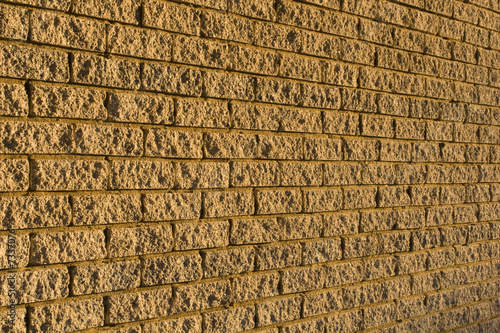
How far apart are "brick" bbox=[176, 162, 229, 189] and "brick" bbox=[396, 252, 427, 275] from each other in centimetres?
199

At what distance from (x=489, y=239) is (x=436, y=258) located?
1017 millimetres

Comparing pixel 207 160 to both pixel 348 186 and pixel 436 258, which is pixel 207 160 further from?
pixel 436 258

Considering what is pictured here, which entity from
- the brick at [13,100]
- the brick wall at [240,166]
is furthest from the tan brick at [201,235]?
the brick at [13,100]

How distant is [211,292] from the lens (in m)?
3.26

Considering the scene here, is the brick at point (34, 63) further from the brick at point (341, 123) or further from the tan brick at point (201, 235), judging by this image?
the brick at point (341, 123)

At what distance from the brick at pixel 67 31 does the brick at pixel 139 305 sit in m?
1.39

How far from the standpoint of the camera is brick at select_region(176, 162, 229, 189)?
3.16m

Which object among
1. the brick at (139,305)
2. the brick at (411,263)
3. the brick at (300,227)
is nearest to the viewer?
the brick at (139,305)

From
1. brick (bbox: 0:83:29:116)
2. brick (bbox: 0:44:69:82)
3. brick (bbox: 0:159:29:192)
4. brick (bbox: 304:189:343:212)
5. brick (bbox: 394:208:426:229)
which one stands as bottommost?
brick (bbox: 394:208:426:229)

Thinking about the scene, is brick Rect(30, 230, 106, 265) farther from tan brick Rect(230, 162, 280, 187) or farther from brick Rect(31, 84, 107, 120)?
tan brick Rect(230, 162, 280, 187)

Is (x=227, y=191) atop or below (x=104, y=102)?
below

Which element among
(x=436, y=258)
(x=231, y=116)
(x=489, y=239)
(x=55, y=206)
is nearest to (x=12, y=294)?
(x=55, y=206)

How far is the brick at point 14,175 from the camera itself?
2547 mm

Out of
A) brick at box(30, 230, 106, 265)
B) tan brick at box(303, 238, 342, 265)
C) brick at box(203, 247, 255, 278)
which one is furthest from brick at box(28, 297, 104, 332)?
tan brick at box(303, 238, 342, 265)
